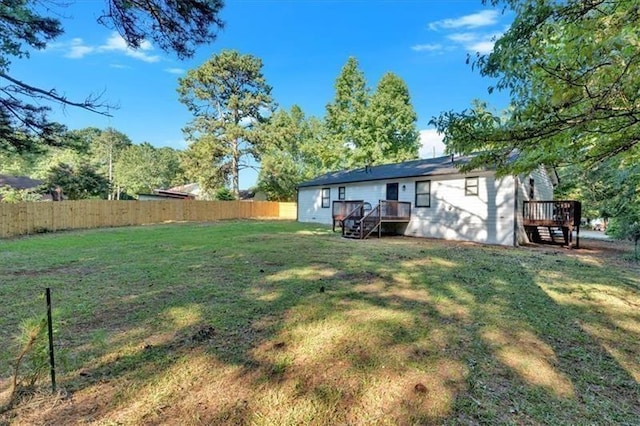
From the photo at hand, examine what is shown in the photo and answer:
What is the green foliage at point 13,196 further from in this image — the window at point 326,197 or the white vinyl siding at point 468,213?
the white vinyl siding at point 468,213

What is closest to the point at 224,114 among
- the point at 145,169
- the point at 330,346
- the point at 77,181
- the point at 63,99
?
the point at 77,181

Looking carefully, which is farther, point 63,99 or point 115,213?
point 115,213

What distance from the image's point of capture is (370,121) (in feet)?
92.2

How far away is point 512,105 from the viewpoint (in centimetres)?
352

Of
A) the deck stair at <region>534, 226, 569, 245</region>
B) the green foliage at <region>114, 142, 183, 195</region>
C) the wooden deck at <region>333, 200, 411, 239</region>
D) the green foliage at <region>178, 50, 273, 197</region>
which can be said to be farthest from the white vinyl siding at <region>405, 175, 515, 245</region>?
the green foliage at <region>114, 142, 183, 195</region>

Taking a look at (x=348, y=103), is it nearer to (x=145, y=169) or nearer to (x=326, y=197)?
(x=326, y=197)

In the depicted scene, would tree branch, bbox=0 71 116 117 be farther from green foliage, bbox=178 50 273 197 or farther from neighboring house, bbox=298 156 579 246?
green foliage, bbox=178 50 273 197

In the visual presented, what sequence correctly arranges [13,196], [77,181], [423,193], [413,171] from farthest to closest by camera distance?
[77,181] < [13,196] < [413,171] < [423,193]

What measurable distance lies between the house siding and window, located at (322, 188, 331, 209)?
144 inches

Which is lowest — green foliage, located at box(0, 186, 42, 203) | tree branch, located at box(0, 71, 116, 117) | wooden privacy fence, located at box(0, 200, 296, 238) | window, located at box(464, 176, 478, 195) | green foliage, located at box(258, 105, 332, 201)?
wooden privacy fence, located at box(0, 200, 296, 238)

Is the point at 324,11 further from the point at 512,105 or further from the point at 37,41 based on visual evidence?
the point at 512,105

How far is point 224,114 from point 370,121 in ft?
41.9

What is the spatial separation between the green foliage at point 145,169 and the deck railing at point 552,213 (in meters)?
34.8

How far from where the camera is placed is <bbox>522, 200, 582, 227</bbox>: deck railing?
11.1m
